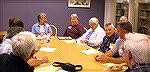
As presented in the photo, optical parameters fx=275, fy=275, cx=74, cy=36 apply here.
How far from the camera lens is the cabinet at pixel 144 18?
808cm

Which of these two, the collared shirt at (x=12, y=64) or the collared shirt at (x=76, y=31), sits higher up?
the collared shirt at (x=12, y=64)

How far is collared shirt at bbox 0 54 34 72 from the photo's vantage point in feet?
7.18

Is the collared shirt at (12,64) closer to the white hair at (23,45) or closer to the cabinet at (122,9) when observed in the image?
the white hair at (23,45)

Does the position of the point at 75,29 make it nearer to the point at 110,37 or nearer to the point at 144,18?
the point at 110,37

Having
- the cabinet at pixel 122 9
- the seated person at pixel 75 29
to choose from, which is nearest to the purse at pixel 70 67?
the seated person at pixel 75 29

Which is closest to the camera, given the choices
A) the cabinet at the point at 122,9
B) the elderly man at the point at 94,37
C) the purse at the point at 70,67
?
the purse at the point at 70,67

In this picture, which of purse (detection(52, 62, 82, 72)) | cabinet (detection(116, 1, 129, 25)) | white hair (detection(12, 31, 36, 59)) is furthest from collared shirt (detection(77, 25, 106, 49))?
cabinet (detection(116, 1, 129, 25))

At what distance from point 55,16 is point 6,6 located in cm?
145

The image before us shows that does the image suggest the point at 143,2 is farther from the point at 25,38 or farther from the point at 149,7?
the point at 25,38

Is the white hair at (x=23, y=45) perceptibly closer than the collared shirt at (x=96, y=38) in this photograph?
Yes

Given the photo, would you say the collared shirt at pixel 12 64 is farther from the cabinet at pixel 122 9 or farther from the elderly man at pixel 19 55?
the cabinet at pixel 122 9

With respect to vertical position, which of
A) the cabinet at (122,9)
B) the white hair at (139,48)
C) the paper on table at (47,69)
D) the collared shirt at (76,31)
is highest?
the white hair at (139,48)

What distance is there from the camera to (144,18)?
811 centimetres

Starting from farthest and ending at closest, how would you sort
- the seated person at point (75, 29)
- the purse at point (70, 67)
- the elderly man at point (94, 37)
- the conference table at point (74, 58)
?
1. the seated person at point (75, 29)
2. the elderly man at point (94, 37)
3. the conference table at point (74, 58)
4. the purse at point (70, 67)
